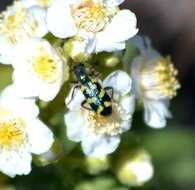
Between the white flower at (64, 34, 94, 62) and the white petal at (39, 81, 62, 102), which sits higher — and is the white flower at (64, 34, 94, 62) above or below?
above

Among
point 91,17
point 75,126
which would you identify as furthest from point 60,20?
point 75,126

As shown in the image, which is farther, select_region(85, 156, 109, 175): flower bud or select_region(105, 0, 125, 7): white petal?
select_region(85, 156, 109, 175): flower bud

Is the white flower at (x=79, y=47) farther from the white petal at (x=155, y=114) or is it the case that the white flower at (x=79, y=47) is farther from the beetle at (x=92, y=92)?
the white petal at (x=155, y=114)

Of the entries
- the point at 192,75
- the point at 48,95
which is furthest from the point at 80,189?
the point at 192,75

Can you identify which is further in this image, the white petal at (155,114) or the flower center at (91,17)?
the white petal at (155,114)

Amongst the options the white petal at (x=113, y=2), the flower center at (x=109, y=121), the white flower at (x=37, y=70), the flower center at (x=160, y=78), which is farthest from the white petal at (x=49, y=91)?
the flower center at (x=160, y=78)

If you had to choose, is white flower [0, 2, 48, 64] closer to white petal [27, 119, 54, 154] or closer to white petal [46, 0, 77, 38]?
white petal [46, 0, 77, 38]

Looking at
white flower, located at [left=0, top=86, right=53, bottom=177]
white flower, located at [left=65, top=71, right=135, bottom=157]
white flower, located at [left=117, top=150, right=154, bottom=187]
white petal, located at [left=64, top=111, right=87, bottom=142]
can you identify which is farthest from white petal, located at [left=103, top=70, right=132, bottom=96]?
white flower, located at [left=117, top=150, right=154, bottom=187]

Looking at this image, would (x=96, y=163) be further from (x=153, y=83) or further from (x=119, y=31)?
(x=119, y=31)
